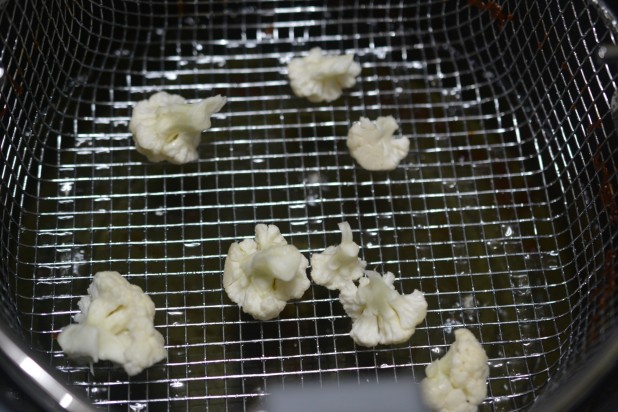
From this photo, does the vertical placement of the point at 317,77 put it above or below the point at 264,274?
above

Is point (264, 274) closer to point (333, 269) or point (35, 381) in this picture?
point (333, 269)

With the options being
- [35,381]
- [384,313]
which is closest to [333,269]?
[384,313]

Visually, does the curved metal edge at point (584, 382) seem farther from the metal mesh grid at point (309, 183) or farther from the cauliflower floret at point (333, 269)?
the cauliflower floret at point (333, 269)

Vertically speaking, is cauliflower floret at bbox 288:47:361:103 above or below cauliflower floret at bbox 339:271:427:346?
above

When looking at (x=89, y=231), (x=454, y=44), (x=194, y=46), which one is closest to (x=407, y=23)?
(x=454, y=44)

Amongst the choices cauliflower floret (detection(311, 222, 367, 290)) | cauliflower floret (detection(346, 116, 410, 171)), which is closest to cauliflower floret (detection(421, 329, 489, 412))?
cauliflower floret (detection(311, 222, 367, 290))

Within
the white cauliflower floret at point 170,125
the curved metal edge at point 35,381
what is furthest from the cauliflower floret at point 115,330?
the white cauliflower floret at point 170,125

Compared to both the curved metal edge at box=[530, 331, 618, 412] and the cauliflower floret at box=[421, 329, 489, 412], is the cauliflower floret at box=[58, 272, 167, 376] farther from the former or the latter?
the curved metal edge at box=[530, 331, 618, 412]
